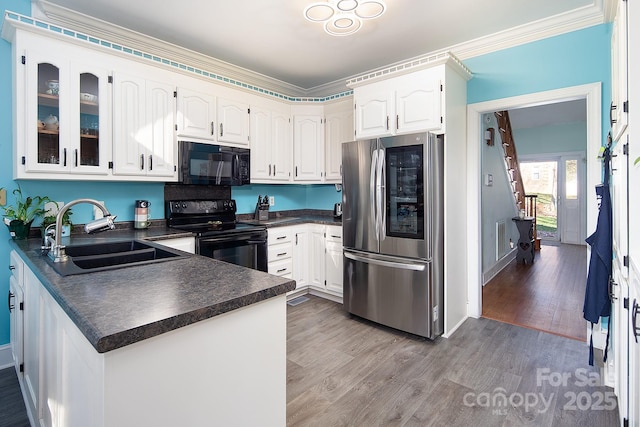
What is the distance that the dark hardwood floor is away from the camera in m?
1.87

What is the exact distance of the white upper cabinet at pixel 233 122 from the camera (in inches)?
130

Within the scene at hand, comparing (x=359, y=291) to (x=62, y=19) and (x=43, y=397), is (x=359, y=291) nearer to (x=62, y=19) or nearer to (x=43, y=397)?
(x=43, y=397)

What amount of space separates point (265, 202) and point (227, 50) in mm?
1711

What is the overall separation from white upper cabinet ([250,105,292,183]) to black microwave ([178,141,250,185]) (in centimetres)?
19

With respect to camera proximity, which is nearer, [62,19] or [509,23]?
[62,19]

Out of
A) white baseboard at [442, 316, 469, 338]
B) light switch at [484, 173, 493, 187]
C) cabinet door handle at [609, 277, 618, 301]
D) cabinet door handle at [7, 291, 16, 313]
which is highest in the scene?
light switch at [484, 173, 493, 187]

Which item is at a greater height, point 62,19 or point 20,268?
point 62,19

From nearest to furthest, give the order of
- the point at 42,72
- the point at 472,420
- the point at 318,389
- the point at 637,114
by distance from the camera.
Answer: the point at 637,114 → the point at 472,420 → the point at 318,389 → the point at 42,72

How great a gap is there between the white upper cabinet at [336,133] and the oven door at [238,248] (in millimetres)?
1198

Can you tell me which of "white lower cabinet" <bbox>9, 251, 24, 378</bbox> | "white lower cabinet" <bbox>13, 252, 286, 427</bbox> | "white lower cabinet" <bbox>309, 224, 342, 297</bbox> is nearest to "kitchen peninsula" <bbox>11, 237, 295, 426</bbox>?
"white lower cabinet" <bbox>13, 252, 286, 427</bbox>

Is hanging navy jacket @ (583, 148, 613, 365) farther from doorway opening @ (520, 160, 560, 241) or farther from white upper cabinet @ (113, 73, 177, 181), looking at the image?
doorway opening @ (520, 160, 560, 241)

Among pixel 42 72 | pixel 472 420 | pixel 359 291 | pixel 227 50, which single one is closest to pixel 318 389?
pixel 472 420

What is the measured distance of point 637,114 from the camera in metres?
1.29

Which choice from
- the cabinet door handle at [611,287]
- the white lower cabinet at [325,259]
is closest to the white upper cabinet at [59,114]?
the white lower cabinet at [325,259]
